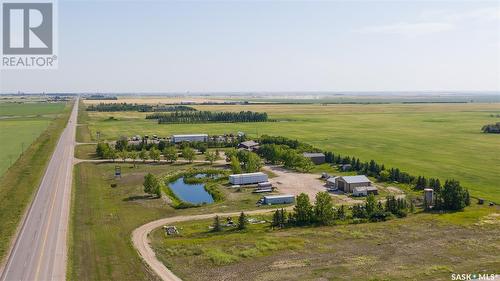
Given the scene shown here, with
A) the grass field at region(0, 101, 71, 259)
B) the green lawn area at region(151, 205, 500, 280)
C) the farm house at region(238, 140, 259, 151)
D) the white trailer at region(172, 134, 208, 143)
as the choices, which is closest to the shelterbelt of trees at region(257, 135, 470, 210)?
the farm house at region(238, 140, 259, 151)

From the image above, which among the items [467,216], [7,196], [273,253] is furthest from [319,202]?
[7,196]

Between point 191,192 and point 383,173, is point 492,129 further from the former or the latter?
point 191,192

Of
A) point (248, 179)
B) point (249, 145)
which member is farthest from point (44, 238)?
point (249, 145)

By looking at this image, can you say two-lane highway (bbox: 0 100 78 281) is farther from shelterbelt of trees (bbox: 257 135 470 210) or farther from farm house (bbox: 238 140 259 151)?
farm house (bbox: 238 140 259 151)

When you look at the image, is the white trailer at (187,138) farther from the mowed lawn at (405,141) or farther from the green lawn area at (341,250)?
the green lawn area at (341,250)

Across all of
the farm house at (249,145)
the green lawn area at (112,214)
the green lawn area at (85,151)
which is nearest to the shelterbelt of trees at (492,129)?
the farm house at (249,145)

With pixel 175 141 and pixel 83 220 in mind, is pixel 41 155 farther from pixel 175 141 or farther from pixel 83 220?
pixel 83 220
